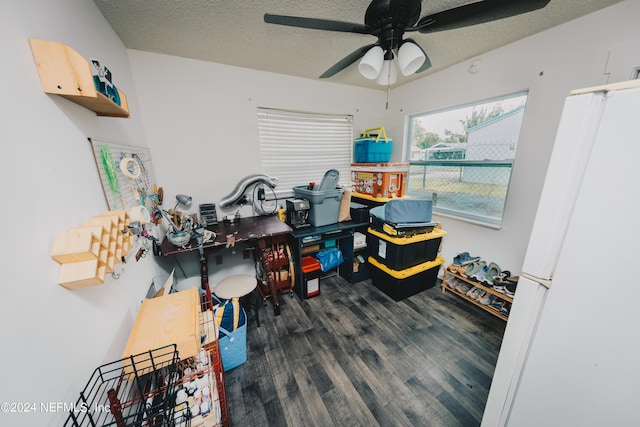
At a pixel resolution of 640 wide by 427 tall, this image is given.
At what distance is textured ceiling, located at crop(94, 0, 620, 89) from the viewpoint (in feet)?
4.33

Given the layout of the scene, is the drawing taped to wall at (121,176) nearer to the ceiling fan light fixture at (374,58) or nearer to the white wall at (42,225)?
the white wall at (42,225)

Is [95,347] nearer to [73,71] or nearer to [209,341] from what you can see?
[209,341]

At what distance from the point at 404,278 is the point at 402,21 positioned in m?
2.07

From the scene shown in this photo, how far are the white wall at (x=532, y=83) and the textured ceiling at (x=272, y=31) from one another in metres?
0.11

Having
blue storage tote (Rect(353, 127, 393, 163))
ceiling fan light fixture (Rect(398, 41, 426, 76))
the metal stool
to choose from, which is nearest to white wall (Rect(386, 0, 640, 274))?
blue storage tote (Rect(353, 127, 393, 163))

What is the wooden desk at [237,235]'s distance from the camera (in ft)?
5.44

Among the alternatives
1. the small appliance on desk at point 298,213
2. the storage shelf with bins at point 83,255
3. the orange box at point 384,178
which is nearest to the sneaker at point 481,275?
the orange box at point 384,178

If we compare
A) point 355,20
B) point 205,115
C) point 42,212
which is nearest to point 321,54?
point 355,20

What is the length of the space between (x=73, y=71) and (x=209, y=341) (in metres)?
1.35

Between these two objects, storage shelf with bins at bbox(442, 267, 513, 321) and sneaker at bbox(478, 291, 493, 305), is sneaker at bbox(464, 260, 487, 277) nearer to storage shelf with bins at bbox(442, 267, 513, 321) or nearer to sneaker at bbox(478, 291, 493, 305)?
storage shelf with bins at bbox(442, 267, 513, 321)

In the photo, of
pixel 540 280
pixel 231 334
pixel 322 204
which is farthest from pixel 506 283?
pixel 231 334

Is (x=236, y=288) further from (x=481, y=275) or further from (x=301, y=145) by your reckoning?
(x=481, y=275)

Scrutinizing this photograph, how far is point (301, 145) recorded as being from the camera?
8.88 ft

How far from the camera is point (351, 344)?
1739 millimetres
